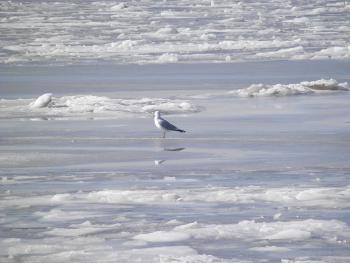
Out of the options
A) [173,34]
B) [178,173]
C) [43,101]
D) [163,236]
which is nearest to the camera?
[163,236]

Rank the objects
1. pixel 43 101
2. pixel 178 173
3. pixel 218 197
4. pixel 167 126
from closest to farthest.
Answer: pixel 218 197 → pixel 178 173 → pixel 167 126 → pixel 43 101

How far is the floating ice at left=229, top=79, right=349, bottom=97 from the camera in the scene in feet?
57.1

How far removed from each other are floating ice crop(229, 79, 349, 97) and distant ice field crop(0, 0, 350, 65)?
21.3ft

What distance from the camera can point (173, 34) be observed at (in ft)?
111

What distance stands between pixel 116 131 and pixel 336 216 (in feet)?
19.3

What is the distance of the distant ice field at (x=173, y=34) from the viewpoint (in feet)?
84.6

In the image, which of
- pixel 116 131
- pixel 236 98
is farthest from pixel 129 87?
pixel 116 131

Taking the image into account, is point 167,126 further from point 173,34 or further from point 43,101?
point 173,34

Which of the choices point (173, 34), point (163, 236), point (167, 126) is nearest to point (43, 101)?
point (167, 126)

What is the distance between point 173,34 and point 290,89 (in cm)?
1664

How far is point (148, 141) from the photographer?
1289 cm

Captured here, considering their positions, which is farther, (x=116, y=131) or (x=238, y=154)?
(x=116, y=131)

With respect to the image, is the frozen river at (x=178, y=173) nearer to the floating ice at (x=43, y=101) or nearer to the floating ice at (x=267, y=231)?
the floating ice at (x=267, y=231)

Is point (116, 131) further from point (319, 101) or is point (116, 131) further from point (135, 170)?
point (319, 101)
